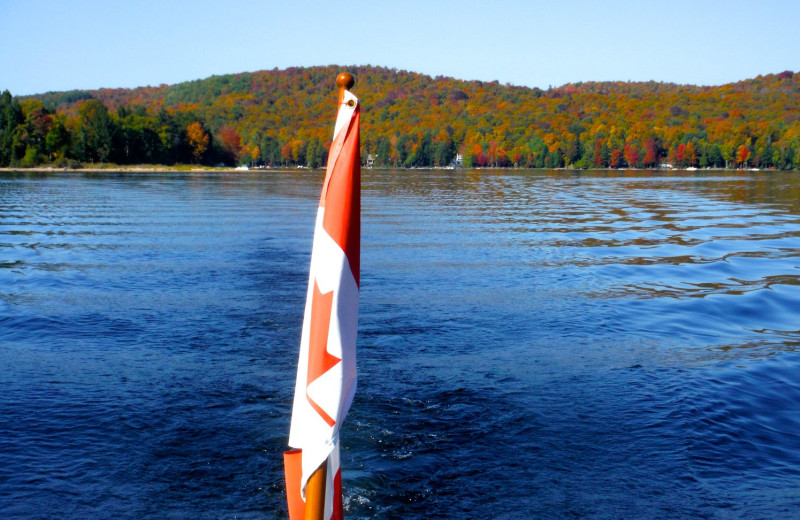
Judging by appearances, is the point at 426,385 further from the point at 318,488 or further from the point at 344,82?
the point at 344,82

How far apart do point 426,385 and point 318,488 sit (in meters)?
7.54

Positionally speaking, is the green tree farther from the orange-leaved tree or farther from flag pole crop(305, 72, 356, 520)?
flag pole crop(305, 72, 356, 520)

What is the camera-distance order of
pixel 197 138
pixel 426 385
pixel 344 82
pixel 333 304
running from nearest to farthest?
1. pixel 333 304
2. pixel 344 82
3. pixel 426 385
4. pixel 197 138

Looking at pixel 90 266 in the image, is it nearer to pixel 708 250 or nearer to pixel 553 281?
pixel 553 281

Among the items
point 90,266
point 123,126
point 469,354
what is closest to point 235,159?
point 123,126

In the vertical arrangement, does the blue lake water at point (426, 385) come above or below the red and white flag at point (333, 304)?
below

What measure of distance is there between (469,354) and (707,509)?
18.1 ft

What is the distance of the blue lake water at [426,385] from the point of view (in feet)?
24.0

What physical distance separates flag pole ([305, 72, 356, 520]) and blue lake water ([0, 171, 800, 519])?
4.01 metres

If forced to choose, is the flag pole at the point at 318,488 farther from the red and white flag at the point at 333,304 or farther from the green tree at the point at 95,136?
the green tree at the point at 95,136

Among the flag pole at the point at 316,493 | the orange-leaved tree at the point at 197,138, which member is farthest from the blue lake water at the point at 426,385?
the orange-leaved tree at the point at 197,138

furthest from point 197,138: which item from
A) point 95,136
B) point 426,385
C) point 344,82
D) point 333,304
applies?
point 333,304

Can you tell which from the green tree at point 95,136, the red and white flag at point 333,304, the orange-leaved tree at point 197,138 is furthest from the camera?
the orange-leaved tree at point 197,138

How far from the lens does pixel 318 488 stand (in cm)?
305
